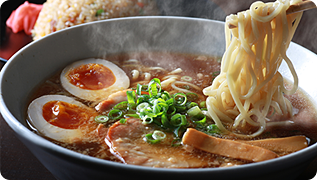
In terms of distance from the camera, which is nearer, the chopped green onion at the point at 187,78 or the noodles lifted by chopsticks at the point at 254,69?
the noodles lifted by chopsticks at the point at 254,69

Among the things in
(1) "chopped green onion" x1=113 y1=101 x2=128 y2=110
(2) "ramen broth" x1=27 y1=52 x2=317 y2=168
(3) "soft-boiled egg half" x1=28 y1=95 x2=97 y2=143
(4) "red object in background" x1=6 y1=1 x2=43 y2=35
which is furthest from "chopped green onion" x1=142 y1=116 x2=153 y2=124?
(4) "red object in background" x1=6 y1=1 x2=43 y2=35

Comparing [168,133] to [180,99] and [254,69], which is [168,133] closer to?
[180,99]

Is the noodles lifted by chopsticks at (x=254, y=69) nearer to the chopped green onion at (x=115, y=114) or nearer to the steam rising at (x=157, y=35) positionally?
the chopped green onion at (x=115, y=114)

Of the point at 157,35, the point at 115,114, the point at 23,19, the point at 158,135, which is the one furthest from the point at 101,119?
the point at 23,19

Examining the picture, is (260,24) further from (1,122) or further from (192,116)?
(1,122)

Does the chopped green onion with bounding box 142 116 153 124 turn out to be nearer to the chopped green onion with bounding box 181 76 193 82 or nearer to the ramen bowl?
the ramen bowl

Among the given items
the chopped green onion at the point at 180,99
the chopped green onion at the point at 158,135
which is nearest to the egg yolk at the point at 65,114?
the chopped green onion at the point at 158,135
